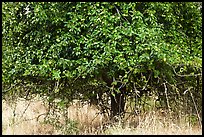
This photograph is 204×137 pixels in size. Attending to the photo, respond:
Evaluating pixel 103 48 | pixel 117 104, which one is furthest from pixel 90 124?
pixel 103 48

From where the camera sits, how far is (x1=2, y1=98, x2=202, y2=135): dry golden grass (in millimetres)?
5594

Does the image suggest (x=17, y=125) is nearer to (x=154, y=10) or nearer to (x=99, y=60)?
(x=99, y=60)

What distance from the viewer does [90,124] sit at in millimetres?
6793

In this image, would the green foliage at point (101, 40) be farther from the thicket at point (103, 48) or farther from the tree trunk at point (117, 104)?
the tree trunk at point (117, 104)

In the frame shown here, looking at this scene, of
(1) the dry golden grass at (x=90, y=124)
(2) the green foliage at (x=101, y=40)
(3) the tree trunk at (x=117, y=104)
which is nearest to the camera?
Result: (2) the green foliage at (x=101, y=40)

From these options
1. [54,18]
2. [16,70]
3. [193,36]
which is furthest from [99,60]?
[193,36]

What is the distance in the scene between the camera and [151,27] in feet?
18.4

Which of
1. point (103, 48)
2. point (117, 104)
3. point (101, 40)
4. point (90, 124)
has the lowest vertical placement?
point (90, 124)

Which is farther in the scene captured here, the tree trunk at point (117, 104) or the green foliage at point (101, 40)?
the tree trunk at point (117, 104)

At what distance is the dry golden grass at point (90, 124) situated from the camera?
18.4ft

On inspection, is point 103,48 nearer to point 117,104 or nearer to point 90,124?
point 117,104

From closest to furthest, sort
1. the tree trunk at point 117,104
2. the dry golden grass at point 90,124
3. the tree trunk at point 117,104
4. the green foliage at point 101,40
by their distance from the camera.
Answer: the green foliage at point 101,40, the dry golden grass at point 90,124, the tree trunk at point 117,104, the tree trunk at point 117,104

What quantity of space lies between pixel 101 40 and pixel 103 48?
0.11 metres

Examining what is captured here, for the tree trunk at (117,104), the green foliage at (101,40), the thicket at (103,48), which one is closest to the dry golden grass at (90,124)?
the tree trunk at (117,104)
